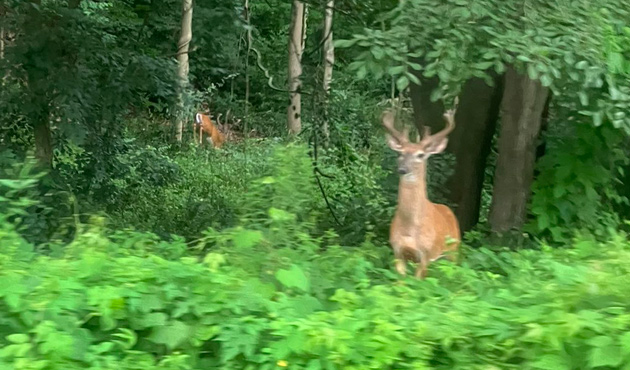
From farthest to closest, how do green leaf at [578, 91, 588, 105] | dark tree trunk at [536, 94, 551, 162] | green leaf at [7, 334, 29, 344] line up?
dark tree trunk at [536, 94, 551, 162] < green leaf at [578, 91, 588, 105] < green leaf at [7, 334, 29, 344]

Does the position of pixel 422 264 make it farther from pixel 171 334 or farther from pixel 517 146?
pixel 171 334

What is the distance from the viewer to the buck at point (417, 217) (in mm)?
6156

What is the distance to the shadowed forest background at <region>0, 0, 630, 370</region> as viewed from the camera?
339 centimetres

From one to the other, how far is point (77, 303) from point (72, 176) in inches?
265

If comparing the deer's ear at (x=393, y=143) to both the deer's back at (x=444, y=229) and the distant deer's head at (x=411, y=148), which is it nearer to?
the distant deer's head at (x=411, y=148)

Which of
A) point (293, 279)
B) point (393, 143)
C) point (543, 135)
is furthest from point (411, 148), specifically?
point (293, 279)

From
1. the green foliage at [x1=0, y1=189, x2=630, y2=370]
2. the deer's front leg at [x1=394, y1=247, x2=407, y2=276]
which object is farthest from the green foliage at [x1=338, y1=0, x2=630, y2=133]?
the green foliage at [x1=0, y1=189, x2=630, y2=370]

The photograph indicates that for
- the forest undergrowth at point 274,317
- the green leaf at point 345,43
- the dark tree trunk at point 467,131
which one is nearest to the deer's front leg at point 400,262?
the forest undergrowth at point 274,317

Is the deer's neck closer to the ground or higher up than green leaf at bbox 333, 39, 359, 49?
closer to the ground

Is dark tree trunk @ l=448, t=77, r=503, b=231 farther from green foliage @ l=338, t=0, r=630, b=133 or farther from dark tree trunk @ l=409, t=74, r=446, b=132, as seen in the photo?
green foliage @ l=338, t=0, r=630, b=133

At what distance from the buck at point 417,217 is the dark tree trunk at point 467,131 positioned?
1.86 metres

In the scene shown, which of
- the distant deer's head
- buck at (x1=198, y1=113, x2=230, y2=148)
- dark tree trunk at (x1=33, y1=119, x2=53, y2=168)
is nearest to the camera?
the distant deer's head

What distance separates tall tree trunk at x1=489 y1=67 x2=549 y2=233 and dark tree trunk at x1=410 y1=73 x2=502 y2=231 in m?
0.60

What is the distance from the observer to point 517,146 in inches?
309
